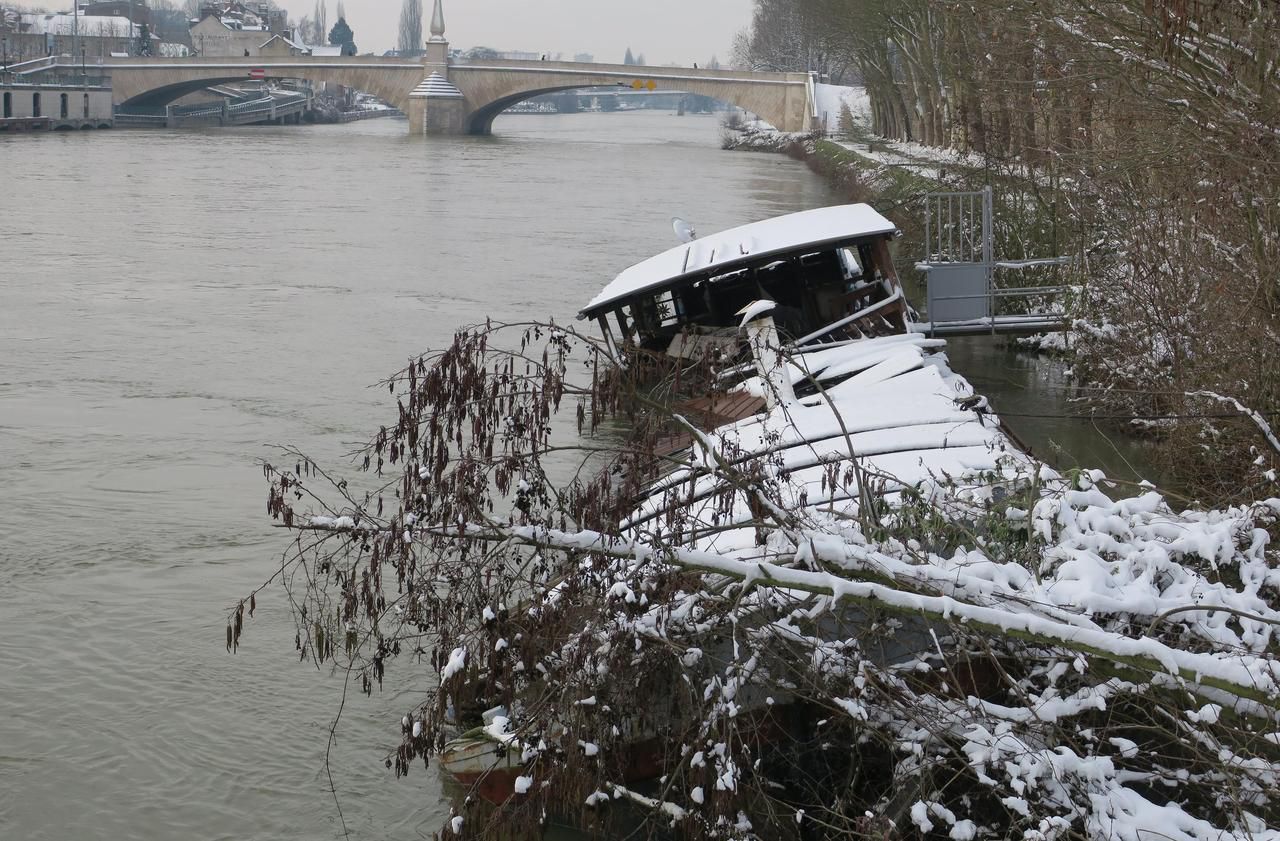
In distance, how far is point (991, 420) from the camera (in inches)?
305

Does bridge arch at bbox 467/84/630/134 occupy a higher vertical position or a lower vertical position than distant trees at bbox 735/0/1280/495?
higher

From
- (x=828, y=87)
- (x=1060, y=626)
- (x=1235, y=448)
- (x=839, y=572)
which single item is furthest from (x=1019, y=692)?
(x=828, y=87)

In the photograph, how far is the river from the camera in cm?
634

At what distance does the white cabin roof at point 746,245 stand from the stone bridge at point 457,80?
5112 centimetres

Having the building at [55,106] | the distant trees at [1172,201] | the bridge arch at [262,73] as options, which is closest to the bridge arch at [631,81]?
the bridge arch at [262,73]

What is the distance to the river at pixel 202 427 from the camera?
634 cm

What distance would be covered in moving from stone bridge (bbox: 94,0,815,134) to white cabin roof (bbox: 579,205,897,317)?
51125mm

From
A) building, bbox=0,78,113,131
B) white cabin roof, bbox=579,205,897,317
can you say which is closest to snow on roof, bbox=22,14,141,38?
building, bbox=0,78,113,131

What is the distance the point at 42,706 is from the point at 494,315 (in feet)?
34.5

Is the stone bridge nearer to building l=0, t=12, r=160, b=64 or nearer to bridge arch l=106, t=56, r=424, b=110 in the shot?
bridge arch l=106, t=56, r=424, b=110

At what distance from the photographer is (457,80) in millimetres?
64562

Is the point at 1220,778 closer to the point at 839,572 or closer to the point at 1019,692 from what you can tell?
the point at 1019,692

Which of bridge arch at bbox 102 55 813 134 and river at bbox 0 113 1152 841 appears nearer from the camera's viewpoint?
river at bbox 0 113 1152 841

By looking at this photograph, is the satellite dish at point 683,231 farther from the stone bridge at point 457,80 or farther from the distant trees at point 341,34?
the distant trees at point 341,34
